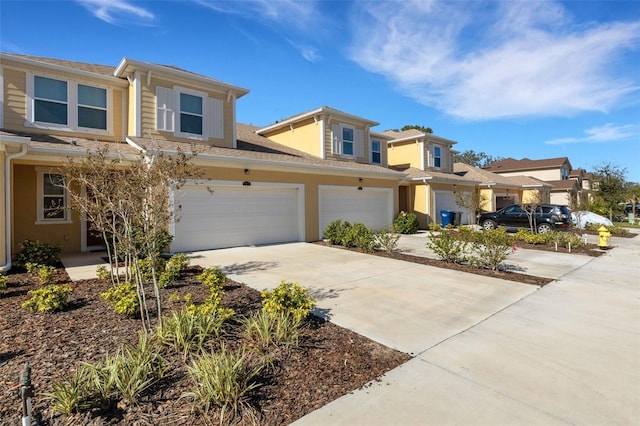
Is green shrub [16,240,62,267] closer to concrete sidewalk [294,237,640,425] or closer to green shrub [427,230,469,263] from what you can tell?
concrete sidewalk [294,237,640,425]

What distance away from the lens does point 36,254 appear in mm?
7918

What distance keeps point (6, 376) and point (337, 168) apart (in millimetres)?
11881

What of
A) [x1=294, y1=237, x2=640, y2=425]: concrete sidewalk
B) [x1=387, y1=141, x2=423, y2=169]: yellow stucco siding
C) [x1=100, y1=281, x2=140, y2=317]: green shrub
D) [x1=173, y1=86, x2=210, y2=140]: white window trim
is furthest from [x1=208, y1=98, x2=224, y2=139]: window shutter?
[x1=387, y1=141, x2=423, y2=169]: yellow stucco siding

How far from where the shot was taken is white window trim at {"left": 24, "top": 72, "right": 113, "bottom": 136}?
10016 mm

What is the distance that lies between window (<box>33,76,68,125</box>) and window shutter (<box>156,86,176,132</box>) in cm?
271

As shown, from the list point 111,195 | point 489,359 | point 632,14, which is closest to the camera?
point 489,359

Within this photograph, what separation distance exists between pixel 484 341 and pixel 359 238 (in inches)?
287

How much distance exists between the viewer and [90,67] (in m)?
11.8

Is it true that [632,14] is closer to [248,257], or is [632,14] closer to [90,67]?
[248,257]

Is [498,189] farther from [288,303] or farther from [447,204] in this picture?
[288,303]

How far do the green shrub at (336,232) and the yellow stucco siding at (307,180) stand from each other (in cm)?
73

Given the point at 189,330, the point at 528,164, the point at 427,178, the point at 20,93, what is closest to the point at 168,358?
the point at 189,330

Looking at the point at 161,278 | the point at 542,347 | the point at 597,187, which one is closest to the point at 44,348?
the point at 161,278

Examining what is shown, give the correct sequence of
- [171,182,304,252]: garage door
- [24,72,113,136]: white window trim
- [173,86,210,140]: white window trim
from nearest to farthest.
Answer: [24,72,113,136]: white window trim < [171,182,304,252]: garage door < [173,86,210,140]: white window trim
